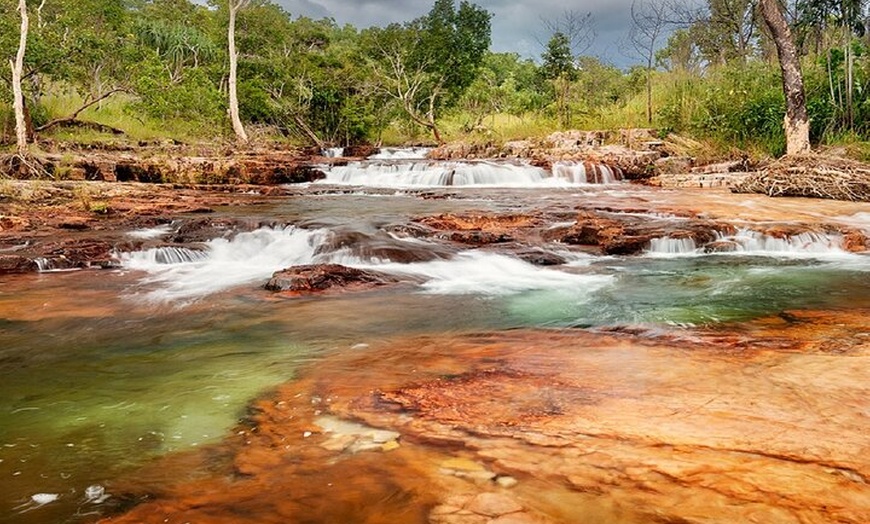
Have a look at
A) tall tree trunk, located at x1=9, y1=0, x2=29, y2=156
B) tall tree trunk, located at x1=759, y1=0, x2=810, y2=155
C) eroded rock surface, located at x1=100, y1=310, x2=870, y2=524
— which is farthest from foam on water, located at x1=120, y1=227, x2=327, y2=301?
tall tree trunk, located at x1=759, y1=0, x2=810, y2=155

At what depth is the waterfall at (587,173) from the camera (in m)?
14.4

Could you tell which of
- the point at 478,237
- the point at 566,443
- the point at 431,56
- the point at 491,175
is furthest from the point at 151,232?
the point at 431,56

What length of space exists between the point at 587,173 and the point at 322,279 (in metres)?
10.8

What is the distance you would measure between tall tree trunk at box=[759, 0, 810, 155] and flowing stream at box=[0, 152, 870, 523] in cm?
403

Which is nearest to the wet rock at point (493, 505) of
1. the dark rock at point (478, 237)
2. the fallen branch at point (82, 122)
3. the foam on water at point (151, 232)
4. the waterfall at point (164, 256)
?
the dark rock at point (478, 237)

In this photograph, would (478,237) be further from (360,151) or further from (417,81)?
(417,81)

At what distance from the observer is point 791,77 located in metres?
11.3

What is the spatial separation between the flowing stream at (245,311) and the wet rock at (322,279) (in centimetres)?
19

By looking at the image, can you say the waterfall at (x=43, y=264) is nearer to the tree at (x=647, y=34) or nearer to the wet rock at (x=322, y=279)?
the wet rock at (x=322, y=279)

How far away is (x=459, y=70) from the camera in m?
25.6

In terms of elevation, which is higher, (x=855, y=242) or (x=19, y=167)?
(x=19, y=167)

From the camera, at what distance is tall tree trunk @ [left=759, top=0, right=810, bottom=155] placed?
36.9 ft

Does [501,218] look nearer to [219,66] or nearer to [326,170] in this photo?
[326,170]

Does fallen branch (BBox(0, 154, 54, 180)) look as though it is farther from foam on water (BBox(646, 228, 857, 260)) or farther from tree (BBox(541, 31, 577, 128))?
tree (BBox(541, 31, 577, 128))
